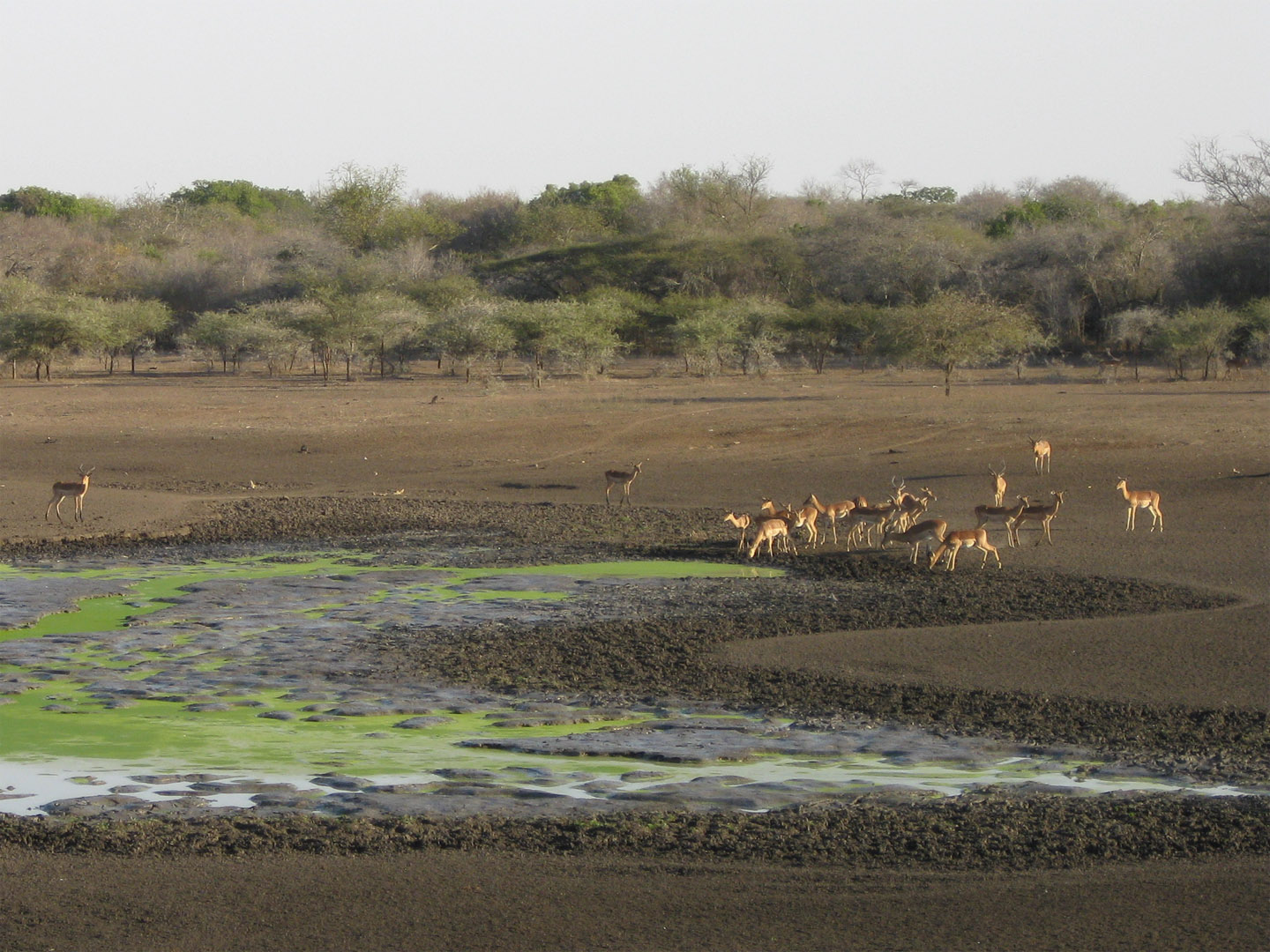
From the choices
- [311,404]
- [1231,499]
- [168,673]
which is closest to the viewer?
[168,673]

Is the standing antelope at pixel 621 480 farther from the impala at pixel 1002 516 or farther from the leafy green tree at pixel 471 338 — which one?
the leafy green tree at pixel 471 338

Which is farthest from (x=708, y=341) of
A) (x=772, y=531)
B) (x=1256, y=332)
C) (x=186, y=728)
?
(x=186, y=728)

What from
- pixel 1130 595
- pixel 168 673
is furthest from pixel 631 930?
pixel 1130 595

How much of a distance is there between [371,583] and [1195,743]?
34.7 feet

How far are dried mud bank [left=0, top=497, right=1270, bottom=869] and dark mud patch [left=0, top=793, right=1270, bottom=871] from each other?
2cm

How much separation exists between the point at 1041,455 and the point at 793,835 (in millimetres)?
19784

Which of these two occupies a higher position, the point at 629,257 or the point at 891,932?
the point at 629,257

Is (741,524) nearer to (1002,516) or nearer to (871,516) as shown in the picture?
(871,516)

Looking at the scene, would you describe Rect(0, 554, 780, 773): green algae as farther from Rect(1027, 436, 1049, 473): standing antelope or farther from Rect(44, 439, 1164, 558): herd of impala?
Rect(1027, 436, 1049, 473): standing antelope

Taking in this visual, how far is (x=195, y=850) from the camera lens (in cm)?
880

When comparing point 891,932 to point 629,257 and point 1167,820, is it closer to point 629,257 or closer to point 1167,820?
point 1167,820

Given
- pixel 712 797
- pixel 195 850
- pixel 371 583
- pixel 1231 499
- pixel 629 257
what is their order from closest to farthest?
1. pixel 195 850
2. pixel 712 797
3. pixel 371 583
4. pixel 1231 499
5. pixel 629 257

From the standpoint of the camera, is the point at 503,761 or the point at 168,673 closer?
the point at 503,761

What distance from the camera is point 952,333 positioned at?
41.1 metres
